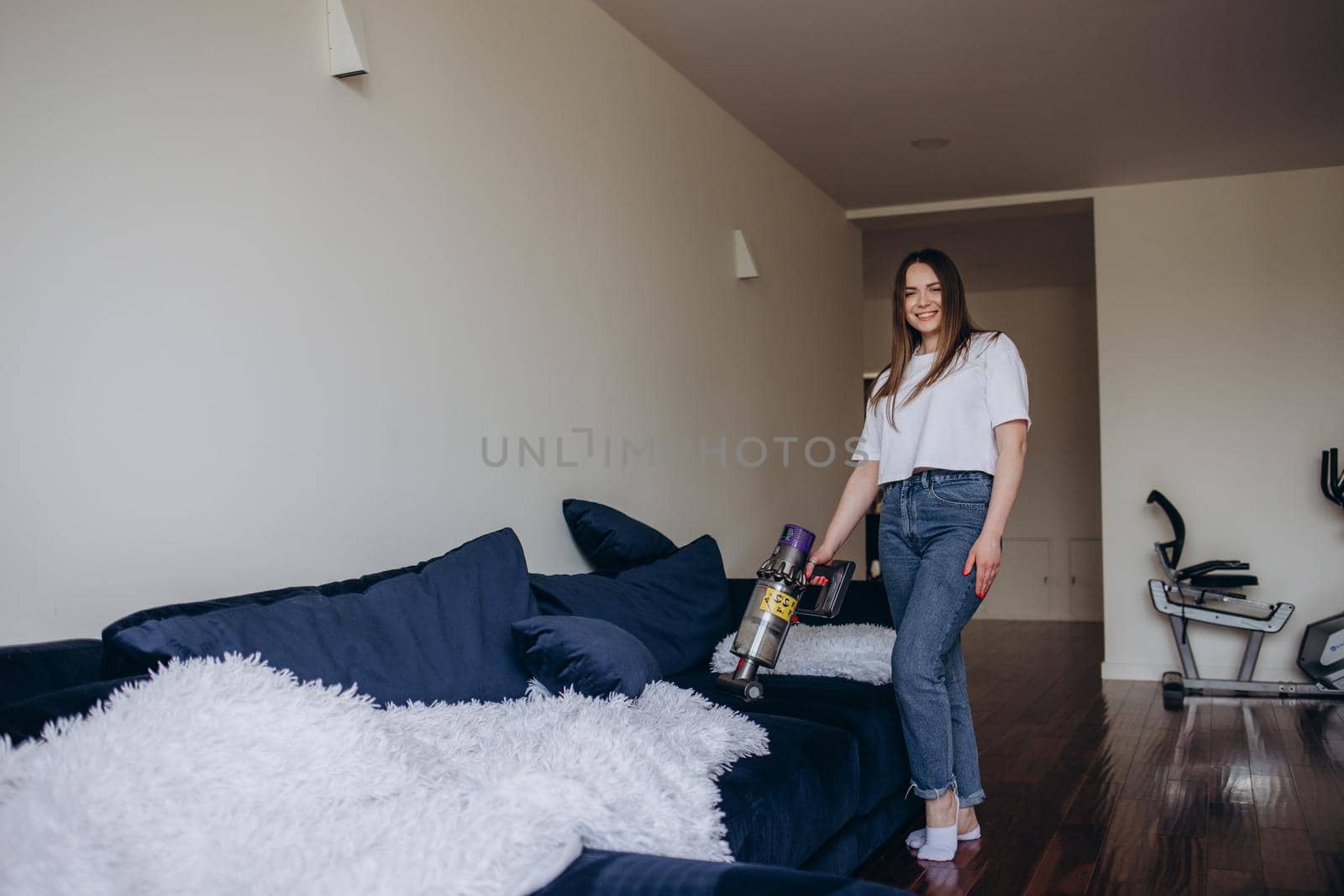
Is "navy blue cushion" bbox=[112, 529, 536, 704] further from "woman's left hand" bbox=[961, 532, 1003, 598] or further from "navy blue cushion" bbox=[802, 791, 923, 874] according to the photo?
"woman's left hand" bbox=[961, 532, 1003, 598]

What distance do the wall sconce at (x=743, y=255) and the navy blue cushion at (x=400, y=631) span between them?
2528 mm

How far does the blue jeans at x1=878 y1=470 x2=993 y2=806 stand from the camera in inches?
99.3

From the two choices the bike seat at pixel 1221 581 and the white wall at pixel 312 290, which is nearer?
the white wall at pixel 312 290

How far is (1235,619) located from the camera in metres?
5.43

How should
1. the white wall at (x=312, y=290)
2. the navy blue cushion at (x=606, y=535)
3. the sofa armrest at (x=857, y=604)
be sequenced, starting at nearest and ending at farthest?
the white wall at (x=312, y=290) → the navy blue cushion at (x=606, y=535) → the sofa armrest at (x=857, y=604)

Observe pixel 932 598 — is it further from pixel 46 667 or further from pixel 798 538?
pixel 46 667

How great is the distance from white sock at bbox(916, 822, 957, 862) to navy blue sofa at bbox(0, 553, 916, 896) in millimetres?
113

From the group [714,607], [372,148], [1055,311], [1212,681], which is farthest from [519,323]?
[1055,311]

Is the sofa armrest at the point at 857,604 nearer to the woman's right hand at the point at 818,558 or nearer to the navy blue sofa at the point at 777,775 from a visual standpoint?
the navy blue sofa at the point at 777,775

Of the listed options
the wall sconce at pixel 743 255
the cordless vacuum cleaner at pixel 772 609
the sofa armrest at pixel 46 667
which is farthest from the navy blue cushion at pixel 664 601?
the wall sconce at pixel 743 255

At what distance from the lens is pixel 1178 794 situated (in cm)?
328

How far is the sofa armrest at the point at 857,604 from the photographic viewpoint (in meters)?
3.49

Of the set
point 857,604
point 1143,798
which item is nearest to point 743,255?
point 857,604

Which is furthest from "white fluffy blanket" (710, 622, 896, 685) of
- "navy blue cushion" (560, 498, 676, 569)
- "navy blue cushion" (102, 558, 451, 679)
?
"navy blue cushion" (102, 558, 451, 679)
